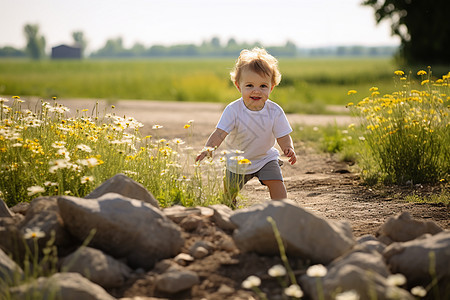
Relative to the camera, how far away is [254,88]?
5105mm

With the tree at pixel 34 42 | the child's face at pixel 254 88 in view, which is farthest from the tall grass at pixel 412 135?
the tree at pixel 34 42

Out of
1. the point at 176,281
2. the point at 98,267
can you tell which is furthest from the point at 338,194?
the point at 98,267

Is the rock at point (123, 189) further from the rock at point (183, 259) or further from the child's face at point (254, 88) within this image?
the child's face at point (254, 88)

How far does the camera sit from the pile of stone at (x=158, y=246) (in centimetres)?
274

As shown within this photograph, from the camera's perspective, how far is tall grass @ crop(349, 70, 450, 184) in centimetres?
593

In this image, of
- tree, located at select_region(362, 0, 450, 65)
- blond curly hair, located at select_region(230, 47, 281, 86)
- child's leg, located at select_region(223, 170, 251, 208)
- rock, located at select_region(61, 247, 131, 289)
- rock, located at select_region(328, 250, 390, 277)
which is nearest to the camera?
rock, located at select_region(328, 250, 390, 277)

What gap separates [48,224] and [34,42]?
158444 millimetres

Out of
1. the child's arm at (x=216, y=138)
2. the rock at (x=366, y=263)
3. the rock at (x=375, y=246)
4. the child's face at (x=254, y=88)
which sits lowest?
the rock at (x=375, y=246)

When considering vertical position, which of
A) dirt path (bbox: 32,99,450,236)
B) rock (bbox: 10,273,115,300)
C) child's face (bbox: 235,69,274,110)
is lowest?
dirt path (bbox: 32,99,450,236)

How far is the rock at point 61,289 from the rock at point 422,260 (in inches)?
62.2

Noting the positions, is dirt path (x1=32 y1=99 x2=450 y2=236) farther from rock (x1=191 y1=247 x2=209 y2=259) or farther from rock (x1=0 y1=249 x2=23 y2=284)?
rock (x1=0 y1=249 x2=23 y2=284)

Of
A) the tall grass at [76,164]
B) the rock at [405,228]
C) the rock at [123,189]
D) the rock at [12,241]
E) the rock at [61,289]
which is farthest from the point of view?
the tall grass at [76,164]

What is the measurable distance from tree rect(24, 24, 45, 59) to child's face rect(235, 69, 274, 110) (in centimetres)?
14260

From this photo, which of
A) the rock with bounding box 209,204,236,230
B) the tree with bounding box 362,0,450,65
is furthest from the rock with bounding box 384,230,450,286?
the tree with bounding box 362,0,450,65
